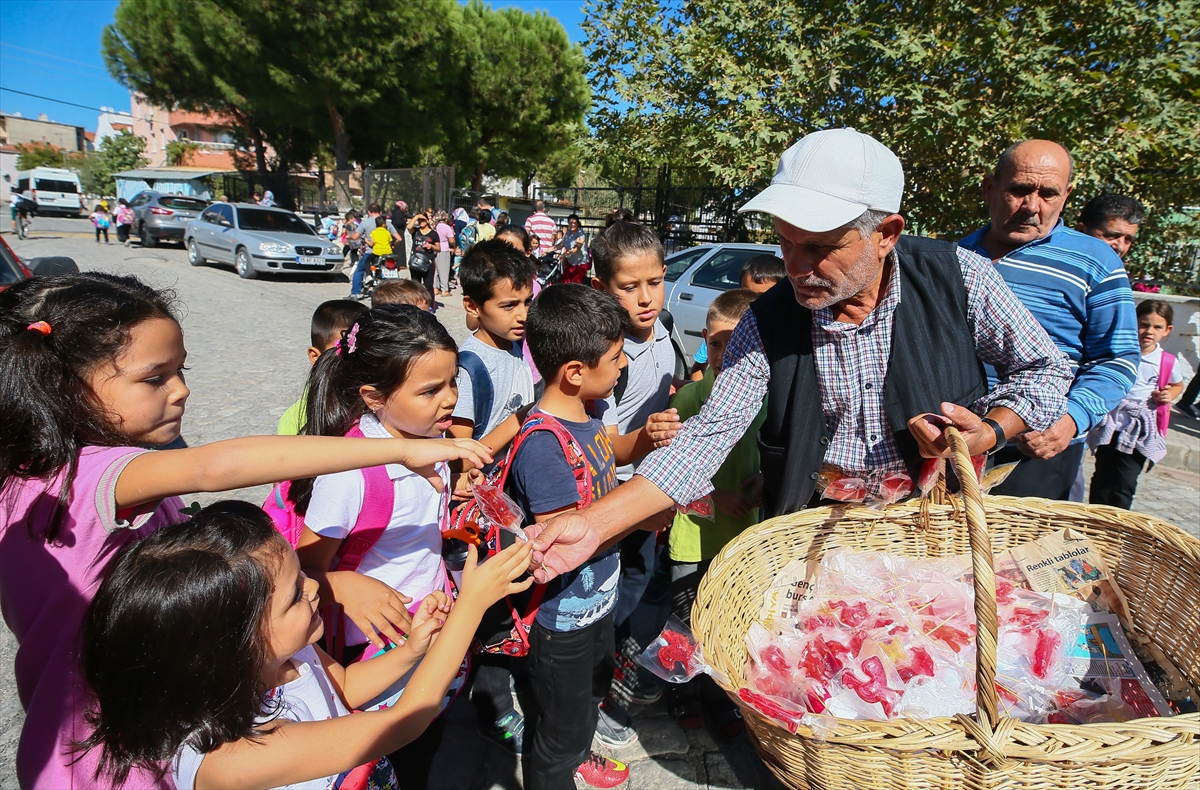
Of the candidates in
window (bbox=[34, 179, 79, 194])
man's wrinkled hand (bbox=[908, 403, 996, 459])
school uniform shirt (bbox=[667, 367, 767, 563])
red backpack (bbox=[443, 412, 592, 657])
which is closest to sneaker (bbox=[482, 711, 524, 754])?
red backpack (bbox=[443, 412, 592, 657])

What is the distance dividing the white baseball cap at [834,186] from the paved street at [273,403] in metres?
1.55

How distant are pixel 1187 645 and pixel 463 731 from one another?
2.37 m

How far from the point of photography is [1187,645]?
1714 mm

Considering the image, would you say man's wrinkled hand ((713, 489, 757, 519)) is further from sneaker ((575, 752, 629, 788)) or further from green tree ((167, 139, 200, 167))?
green tree ((167, 139, 200, 167))

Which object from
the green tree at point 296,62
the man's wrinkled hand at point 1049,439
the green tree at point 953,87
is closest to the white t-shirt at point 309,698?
the man's wrinkled hand at point 1049,439

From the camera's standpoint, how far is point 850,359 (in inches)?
76.5

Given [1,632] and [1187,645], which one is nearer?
[1187,645]

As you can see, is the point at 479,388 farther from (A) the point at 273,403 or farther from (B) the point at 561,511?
(A) the point at 273,403

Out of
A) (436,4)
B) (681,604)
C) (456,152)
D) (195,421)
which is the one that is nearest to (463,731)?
(681,604)

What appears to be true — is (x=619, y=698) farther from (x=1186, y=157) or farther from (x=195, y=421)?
(x=1186, y=157)

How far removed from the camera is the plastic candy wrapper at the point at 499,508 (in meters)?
1.63

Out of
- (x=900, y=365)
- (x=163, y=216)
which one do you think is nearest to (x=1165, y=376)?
(x=900, y=365)

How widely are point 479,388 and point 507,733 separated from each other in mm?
1329

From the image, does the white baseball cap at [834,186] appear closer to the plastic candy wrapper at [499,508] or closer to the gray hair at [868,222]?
the gray hair at [868,222]
